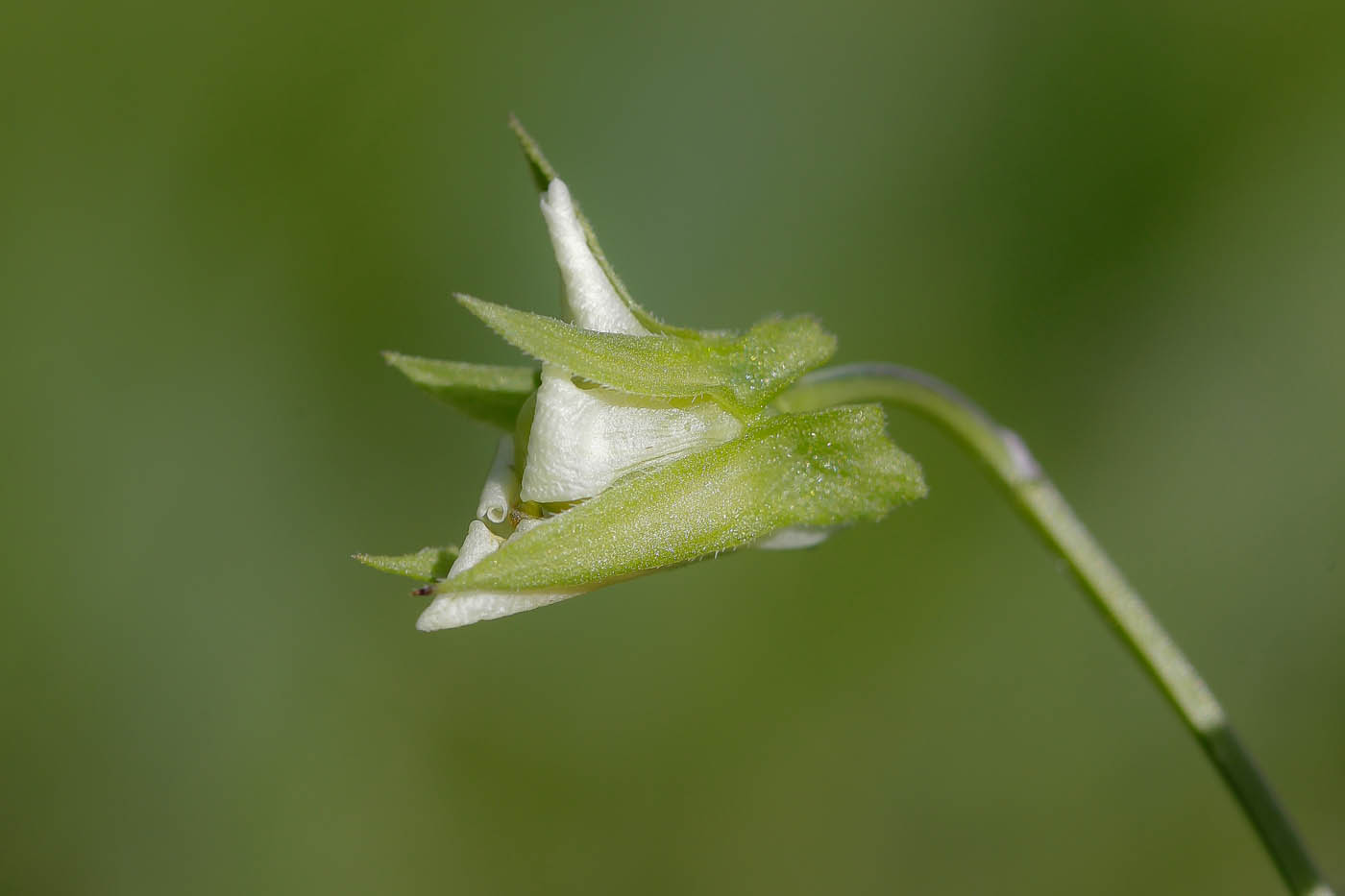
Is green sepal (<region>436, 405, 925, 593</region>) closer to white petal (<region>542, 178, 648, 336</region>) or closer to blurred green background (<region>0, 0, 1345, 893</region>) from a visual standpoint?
white petal (<region>542, 178, 648, 336</region>)

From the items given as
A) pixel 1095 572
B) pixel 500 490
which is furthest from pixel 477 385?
pixel 1095 572

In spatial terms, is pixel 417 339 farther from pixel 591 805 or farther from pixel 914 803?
pixel 914 803

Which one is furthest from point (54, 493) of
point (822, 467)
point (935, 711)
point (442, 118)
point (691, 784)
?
point (822, 467)

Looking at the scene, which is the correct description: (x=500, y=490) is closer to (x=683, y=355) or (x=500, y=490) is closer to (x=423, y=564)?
(x=423, y=564)

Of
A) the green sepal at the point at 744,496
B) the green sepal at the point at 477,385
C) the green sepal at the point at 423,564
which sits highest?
the green sepal at the point at 477,385

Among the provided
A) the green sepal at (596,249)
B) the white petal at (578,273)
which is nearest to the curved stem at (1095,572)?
the green sepal at (596,249)

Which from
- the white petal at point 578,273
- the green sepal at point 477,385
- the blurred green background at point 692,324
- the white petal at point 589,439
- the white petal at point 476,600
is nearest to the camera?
the white petal at point 476,600

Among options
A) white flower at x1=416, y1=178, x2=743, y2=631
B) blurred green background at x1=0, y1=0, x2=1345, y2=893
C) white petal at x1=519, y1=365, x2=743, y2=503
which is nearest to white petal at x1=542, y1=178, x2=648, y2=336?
white flower at x1=416, y1=178, x2=743, y2=631

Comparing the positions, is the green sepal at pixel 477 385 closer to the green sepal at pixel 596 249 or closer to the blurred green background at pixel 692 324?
the green sepal at pixel 596 249
